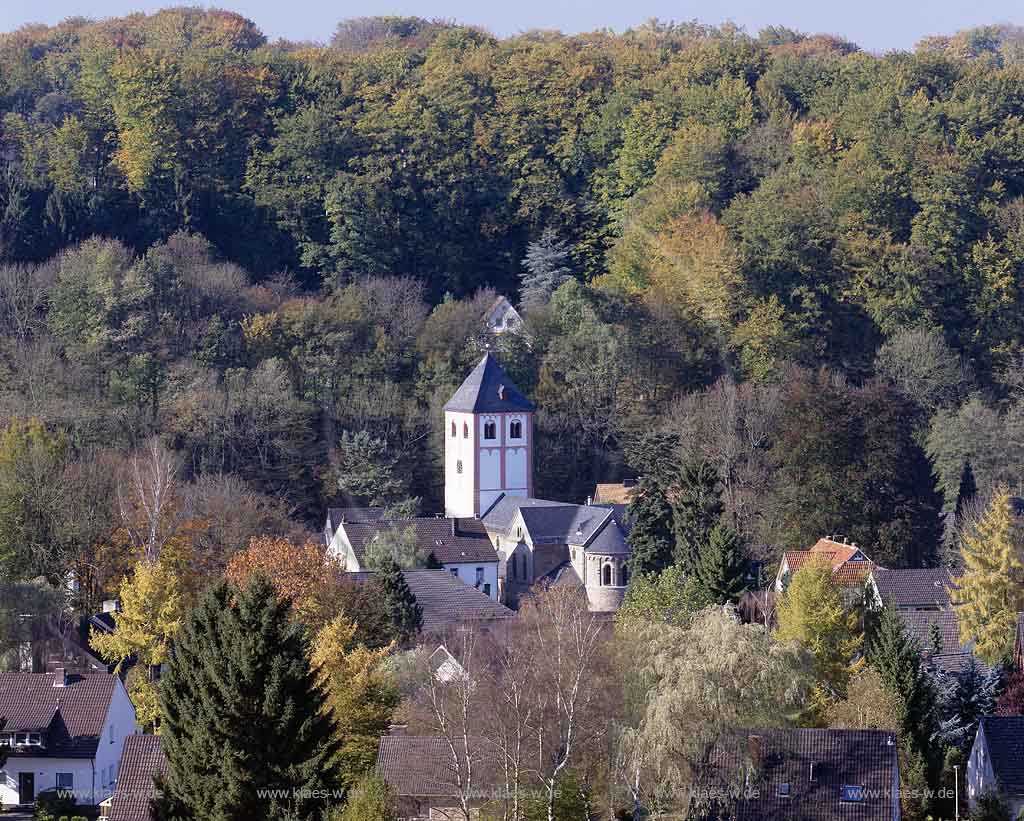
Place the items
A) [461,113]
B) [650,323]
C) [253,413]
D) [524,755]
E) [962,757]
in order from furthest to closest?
1. [461,113]
2. [650,323]
3. [253,413]
4. [962,757]
5. [524,755]

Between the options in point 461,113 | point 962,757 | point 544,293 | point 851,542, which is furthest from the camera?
point 461,113

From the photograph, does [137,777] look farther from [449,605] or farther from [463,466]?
[463,466]

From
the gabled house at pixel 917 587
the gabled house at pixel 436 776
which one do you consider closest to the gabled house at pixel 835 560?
the gabled house at pixel 917 587

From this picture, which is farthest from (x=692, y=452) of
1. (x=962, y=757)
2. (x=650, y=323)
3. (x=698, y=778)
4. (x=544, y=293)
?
(x=698, y=778)

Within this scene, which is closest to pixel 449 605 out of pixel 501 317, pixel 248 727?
pixel 248 727

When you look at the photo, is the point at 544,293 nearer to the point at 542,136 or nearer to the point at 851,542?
the point at 542,136
